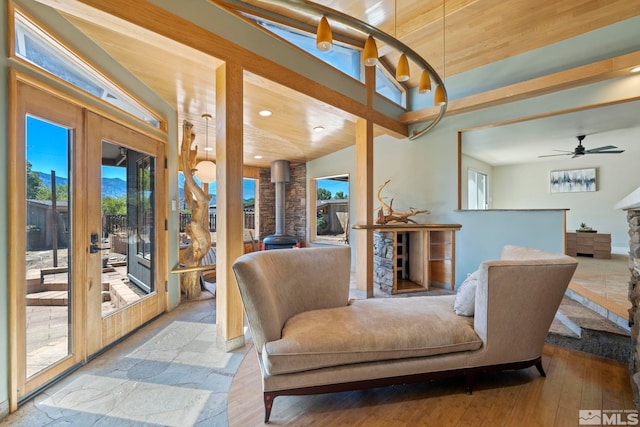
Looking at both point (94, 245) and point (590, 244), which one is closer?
point (94, 245)

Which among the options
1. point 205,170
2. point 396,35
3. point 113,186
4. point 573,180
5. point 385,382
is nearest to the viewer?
point 385,382

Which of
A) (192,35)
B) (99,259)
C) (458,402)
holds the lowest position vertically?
(458,402)

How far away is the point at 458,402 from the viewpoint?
5.78 ft

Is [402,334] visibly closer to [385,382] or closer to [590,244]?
[385,382]

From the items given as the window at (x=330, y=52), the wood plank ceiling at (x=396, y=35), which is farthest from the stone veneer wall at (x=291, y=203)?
the window at (x=330, y=52)

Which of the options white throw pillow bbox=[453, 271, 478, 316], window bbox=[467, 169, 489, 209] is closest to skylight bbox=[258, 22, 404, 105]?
white throw pillow bbox=[453, 271, 478, 316]

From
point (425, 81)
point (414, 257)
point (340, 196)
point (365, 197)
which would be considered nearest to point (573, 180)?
point (414, 257)

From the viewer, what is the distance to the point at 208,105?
3518 mm

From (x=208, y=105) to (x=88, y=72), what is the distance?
137 centimetres

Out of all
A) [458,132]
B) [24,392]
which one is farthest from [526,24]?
[24,392]

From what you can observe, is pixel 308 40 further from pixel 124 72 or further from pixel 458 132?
pixel 458 132

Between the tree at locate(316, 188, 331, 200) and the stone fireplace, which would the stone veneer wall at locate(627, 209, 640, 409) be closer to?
the stone fireplace

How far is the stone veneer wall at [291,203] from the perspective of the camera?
703 centimetres

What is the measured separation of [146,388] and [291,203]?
5583 millimetres
